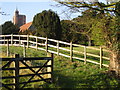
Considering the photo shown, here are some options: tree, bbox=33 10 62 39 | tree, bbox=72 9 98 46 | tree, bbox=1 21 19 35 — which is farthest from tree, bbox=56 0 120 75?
tree, bbox=1 21 19 35

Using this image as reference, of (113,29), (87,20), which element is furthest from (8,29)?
(113,29)

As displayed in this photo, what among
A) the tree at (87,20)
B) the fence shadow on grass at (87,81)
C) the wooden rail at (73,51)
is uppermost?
the tree at (87,20)

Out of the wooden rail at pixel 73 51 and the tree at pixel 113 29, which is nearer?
the tree at pixel 113 29

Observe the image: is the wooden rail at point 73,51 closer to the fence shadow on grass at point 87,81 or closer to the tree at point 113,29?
the tree at point 113,29

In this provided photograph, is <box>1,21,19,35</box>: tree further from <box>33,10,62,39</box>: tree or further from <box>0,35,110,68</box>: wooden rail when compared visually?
<box>0,35,110,68</box>: wooden rail

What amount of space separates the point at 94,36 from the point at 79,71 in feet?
7.09

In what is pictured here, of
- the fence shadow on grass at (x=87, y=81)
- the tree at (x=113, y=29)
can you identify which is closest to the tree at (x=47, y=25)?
→ the tree at (x=113, y=29)

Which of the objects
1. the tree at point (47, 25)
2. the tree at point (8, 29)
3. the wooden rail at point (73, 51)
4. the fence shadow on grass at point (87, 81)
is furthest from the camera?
the tree at point (8, 29)

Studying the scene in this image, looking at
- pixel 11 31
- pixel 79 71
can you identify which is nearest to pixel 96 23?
pixel 79 71

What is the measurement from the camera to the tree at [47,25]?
32594 mm

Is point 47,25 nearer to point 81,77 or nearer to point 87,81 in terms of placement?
point 81,77

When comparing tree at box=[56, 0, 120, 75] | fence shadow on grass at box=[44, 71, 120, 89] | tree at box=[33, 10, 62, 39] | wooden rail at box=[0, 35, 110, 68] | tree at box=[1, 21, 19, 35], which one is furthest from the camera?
tree at box=[1, 21, 19, 35]

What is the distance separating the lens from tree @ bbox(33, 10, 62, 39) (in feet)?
107

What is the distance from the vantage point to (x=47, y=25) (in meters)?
33.7
